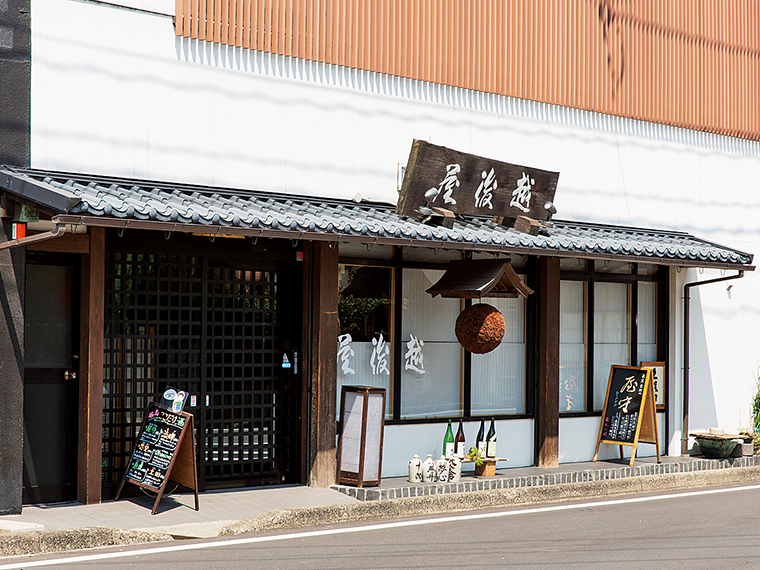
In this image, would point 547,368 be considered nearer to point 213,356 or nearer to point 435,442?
point 435,442

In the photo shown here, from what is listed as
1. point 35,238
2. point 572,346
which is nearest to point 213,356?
point 35,238

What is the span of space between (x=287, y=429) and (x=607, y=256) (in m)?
4.59

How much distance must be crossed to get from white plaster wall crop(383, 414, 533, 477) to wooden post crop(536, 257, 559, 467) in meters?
0.20

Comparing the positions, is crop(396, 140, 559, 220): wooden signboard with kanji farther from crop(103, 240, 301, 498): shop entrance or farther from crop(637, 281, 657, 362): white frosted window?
crop(637, 281, 657, 362): white frosted window

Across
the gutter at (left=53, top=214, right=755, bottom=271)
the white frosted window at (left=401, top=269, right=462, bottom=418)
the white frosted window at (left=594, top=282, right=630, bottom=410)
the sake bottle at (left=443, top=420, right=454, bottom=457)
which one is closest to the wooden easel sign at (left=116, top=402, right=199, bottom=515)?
the gutter at (left=53, top=214, right=755, bottom=271)

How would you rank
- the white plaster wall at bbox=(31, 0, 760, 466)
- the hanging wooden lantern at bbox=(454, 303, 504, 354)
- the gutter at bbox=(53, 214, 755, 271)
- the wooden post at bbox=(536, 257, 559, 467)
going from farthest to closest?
the wooden post at bbox=(536, 257, 559, 467)
the hanging wooden lantern at bbox=(454, 303, 504, 354)
the white plaster wall at bbox=(31, 0, 760, 466)
the gutter at bbox=(53, 214, 755, 271)

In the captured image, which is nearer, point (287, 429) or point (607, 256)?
point (287, 429)

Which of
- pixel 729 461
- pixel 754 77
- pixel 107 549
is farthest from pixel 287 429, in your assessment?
Result: pixel 754 77

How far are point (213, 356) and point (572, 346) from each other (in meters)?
5.54

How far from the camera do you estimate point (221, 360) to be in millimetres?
10016

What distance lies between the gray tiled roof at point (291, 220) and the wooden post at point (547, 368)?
74cm

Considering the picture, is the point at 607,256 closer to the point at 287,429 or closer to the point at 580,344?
the point at 580,344

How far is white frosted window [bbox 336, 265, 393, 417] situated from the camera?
35.3ft

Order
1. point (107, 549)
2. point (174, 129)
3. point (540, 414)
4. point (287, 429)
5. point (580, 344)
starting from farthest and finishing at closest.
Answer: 1. point (580, 344)
2. point (540, 414)
3. point (287, 429)
4. point (174, 129)
5. point (107, 549)
